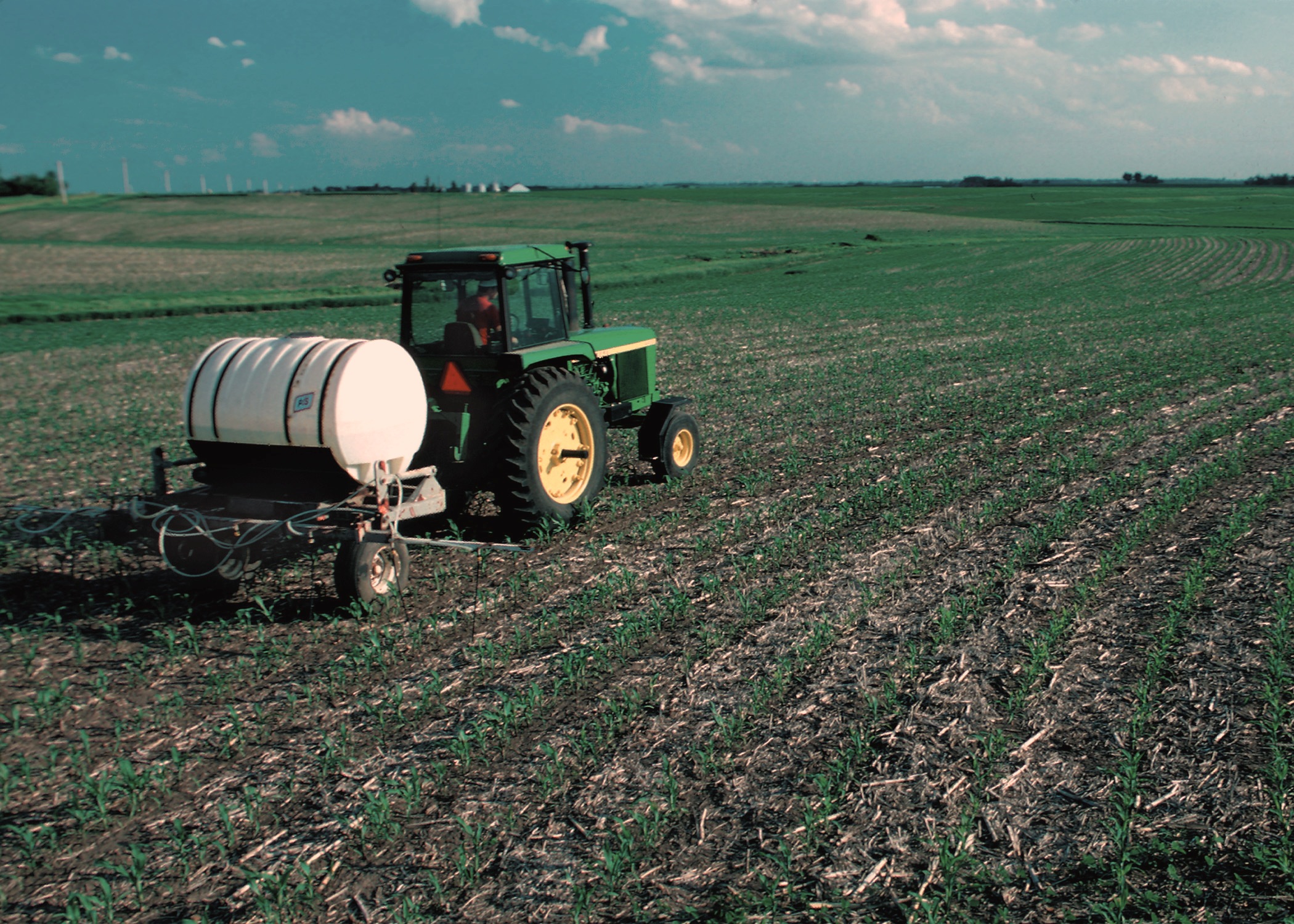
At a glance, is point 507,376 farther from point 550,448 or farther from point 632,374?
point 632,374

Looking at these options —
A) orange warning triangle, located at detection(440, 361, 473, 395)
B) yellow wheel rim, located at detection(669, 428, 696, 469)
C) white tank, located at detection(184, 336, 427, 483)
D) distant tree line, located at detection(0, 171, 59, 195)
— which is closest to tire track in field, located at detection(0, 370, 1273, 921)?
white tank, located at detection(184, 336, 427, 483)

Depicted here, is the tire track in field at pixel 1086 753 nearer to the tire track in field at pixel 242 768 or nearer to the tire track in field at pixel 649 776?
the tire track in field at pixel 649 776

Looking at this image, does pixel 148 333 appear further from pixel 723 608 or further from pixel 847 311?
pixel 723 608

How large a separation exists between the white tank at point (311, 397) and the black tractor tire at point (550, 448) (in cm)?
89

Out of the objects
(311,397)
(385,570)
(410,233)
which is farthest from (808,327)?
(410,233)

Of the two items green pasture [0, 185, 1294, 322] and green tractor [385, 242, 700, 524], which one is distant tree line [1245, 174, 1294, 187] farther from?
green tractor [385, 242, 700, 524]

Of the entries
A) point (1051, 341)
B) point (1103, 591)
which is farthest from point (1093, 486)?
point (1051, 341)

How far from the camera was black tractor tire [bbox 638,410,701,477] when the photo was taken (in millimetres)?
9008

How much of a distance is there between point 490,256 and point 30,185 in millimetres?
95885

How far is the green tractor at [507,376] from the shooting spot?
23.7ft

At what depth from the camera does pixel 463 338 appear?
24.7 ft

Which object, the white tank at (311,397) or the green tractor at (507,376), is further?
the green tractor at (507,376)

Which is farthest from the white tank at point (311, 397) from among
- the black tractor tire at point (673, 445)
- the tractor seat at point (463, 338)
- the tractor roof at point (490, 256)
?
the black tractor tire at point (673, 445)

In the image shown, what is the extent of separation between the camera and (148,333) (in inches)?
912
